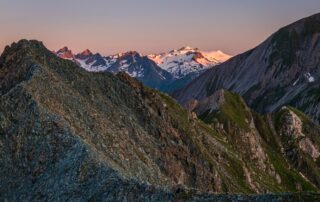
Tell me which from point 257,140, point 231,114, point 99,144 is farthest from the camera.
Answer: point 231,114

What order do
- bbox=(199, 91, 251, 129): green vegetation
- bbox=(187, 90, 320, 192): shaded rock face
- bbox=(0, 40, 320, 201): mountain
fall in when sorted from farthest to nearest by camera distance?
bbox=(199, 91, 251, 129): green vegetation → bbox=(187, 90, 320, 192): shaded rock face → bbox=(0, 40, 320, 201): mountain

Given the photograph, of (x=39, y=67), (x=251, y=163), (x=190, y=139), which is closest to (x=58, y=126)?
(x=39, y=67)

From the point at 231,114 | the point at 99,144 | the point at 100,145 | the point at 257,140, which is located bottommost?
the point at 257,140

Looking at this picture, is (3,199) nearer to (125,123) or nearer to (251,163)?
(125,123)

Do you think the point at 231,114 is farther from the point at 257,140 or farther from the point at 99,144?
the point at 99,144

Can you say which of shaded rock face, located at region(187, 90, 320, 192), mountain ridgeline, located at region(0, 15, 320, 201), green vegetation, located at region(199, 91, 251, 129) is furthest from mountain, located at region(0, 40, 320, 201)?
green vegetation, located at region(199, 91, 251, 129)

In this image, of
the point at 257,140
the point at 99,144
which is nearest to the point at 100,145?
the point at 99,144

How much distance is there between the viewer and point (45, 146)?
62906 millimetres

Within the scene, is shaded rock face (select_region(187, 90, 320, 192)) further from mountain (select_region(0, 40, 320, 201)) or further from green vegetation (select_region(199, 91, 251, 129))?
mountain (select_region(0, 40, 320, 201))

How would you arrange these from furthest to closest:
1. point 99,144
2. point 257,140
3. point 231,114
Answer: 1. point 231,114
2. point 257,140
3. point 99,144

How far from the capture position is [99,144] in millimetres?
70188

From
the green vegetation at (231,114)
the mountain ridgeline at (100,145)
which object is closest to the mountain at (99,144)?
the mountain ridgeline at (100,145)

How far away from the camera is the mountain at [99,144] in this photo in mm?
52344

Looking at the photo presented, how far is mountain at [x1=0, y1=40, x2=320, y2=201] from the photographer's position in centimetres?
5234
